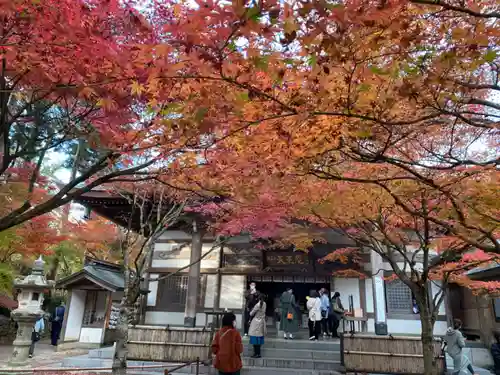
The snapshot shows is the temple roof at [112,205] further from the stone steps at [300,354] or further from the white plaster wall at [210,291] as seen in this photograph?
the stone steps at [300,354]

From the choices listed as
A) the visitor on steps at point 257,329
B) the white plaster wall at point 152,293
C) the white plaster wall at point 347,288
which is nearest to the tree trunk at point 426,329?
the visitor on steps at point 257,329

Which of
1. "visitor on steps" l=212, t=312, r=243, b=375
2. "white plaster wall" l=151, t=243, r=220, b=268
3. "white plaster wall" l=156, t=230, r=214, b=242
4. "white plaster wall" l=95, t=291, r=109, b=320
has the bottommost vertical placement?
"visitor on steps" l=212, t=312, r=243, b=375

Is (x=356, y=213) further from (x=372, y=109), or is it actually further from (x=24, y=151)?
(x=24, y=151)

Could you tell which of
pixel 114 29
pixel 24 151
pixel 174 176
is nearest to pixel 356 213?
pixel 174 176

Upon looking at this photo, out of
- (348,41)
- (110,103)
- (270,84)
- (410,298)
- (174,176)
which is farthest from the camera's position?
(410,298)

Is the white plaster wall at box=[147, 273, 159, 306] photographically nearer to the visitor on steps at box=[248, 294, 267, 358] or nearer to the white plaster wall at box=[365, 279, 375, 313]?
the visitor on steps at box=[248, 294, 267, 358]

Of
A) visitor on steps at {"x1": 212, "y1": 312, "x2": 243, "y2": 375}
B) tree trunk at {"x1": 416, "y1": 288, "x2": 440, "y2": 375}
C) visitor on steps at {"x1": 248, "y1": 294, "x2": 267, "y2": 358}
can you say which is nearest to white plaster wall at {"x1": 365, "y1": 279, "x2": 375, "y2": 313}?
visitor on steps at {"x1": 248, "y1": 294, "x2": 267, "y2": 358}

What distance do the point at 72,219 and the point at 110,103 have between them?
20896mm

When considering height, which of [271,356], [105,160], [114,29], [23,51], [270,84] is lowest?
[271,356]

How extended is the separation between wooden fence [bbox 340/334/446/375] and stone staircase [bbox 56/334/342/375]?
20.7 inches

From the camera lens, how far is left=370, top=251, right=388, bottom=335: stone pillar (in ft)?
45.1

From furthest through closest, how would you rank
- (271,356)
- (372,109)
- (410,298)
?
(410,298) → (271,356) → (372,109)

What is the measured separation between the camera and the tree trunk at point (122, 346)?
8.16m

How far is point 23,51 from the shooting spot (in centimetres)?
443
